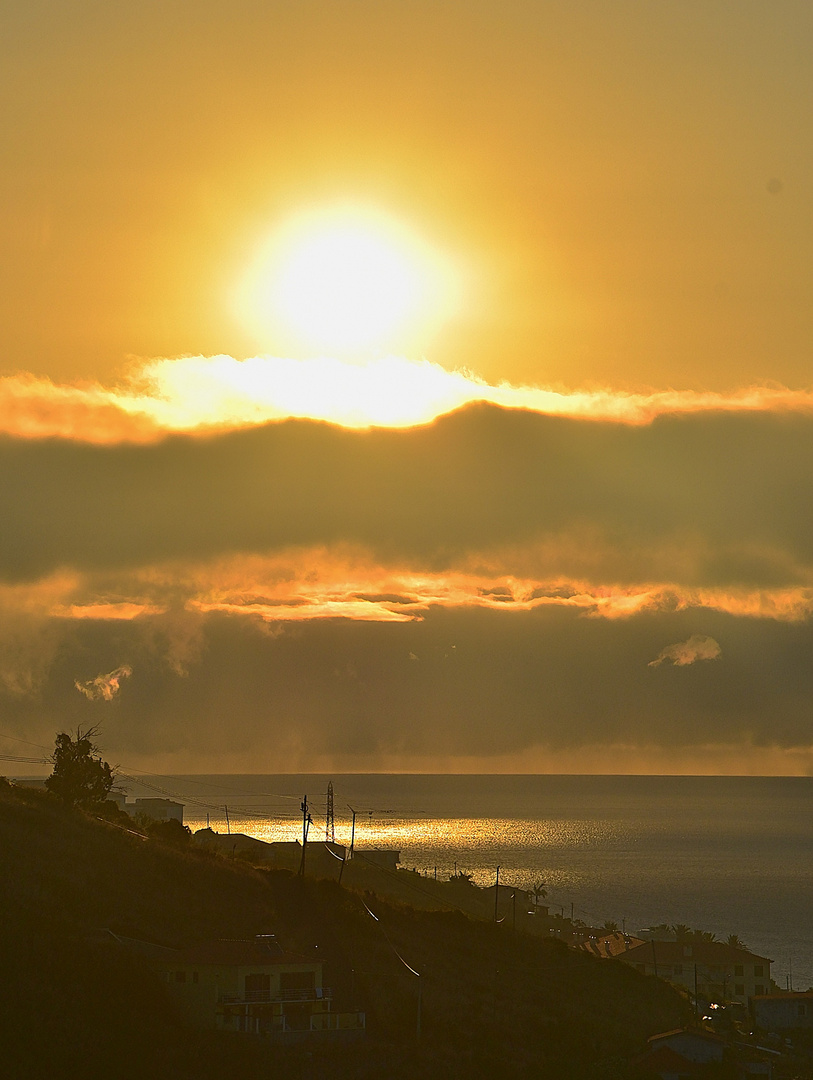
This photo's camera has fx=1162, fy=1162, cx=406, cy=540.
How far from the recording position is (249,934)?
7925cm

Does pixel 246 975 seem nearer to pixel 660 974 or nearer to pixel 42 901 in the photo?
pixel 42 901

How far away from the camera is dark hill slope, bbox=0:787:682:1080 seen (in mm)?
57719

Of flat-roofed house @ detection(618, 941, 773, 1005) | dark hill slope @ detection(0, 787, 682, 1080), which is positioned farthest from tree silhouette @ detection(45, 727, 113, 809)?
flat-roofed house @ detection(618, 941, 773, 1005)

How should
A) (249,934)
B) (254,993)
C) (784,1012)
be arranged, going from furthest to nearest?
(784,1012)
(249,934)
(254,993)

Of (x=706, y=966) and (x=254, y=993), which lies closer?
(x=254, y=993)

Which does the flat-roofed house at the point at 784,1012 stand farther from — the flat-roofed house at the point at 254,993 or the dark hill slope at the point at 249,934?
the flat-roofed house at the point at 254,993

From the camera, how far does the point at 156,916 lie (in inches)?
3095

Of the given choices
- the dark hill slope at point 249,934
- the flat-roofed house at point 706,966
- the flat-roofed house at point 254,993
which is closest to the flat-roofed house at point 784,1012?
the dark hill slope at point 249,934

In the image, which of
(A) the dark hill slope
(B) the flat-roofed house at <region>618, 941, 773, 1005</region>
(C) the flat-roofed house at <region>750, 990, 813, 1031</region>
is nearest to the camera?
(A) the dark hill slope

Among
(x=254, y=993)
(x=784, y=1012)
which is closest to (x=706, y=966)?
(x=784, y=1012)

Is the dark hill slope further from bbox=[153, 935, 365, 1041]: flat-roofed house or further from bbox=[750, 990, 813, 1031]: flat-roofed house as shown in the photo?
bbox=[750, 990, 813, 1031]: flat-roofed house

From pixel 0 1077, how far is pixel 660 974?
83462 millimetres

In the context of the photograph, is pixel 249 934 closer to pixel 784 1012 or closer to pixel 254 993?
pixel 254 993

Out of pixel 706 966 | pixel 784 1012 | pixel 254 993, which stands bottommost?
pixel 706 966
